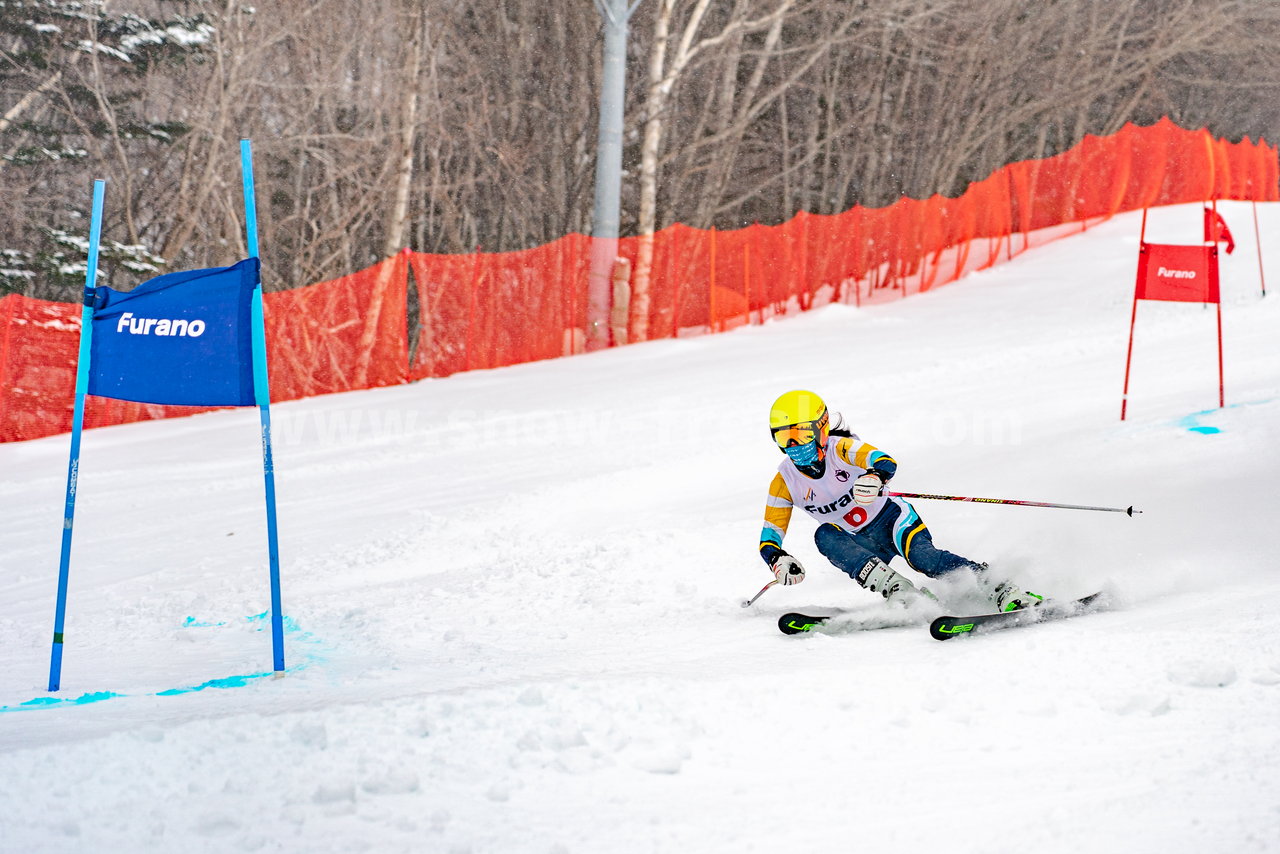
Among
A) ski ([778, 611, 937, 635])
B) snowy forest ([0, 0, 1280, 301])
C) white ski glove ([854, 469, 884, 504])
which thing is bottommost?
ski ([778, 611, 937, 635])

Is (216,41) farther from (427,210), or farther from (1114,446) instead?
(1114,446)

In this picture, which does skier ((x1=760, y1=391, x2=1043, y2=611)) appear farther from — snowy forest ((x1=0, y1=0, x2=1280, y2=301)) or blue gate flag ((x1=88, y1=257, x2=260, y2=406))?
snowy forest ((x1=0, y1=0, x2=1280, y2=301))

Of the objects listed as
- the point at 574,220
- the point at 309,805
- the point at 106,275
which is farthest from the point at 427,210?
the point at 309,805

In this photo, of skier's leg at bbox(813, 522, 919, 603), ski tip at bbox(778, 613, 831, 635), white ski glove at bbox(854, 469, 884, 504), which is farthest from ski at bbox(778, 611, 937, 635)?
white ski glove at bbox(854, 469, 884, 504)

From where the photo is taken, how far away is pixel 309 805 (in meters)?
3.56

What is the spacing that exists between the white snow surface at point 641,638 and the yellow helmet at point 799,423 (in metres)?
0.90

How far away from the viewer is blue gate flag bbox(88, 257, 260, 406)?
5.10 m

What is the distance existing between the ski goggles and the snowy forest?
535 inches

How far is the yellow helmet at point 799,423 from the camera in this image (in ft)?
19.3

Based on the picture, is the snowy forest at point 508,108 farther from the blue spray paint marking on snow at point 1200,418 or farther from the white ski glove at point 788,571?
the white ski glove at point 788,571

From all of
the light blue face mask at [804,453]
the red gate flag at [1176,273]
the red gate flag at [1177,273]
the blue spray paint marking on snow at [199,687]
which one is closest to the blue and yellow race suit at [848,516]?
the light blue face mask at [804,453]

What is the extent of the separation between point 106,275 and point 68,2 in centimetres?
426

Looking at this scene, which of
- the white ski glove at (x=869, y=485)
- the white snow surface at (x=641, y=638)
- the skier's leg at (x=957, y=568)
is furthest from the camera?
the white ski glove at (x=869, y=485)

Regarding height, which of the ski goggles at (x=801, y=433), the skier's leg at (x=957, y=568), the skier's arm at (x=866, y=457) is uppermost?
the ski goggles at (x=801, y=433)
